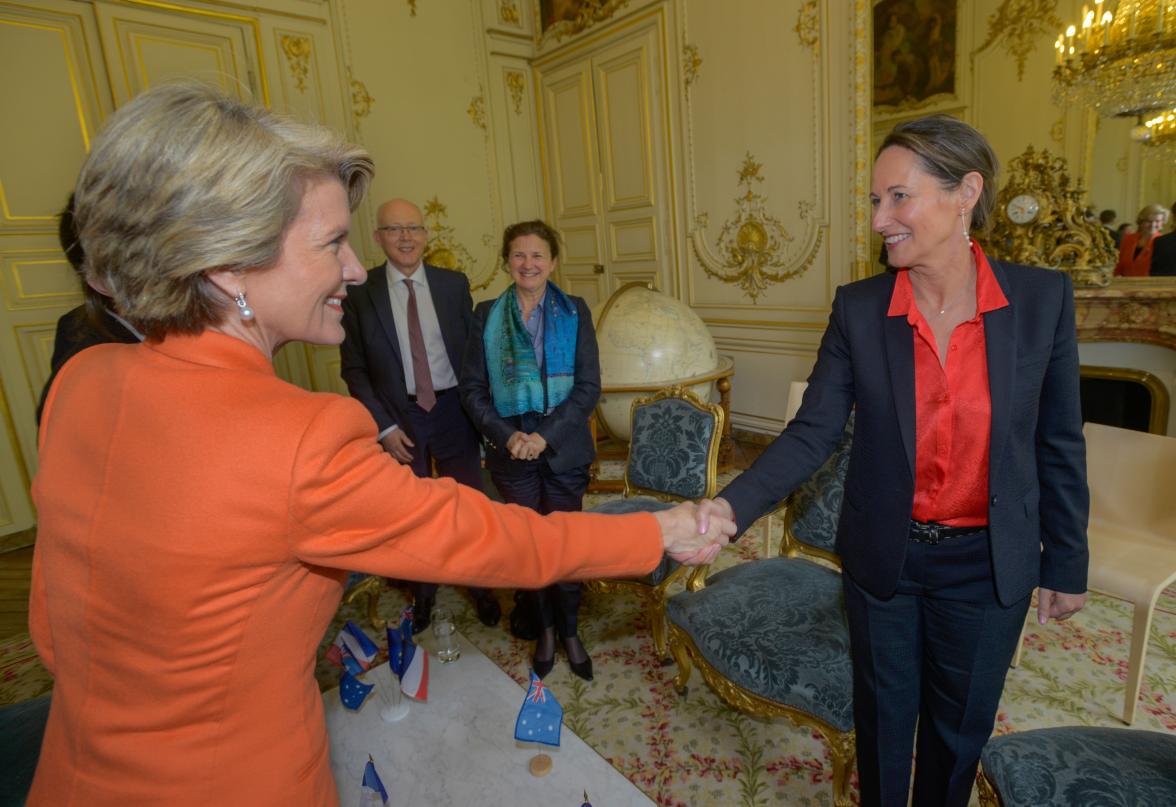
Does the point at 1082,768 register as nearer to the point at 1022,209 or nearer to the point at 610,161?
the point at 1022,209

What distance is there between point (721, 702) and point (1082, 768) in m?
1.32

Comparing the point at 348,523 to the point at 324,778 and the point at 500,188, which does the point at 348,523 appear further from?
the point at 500,188

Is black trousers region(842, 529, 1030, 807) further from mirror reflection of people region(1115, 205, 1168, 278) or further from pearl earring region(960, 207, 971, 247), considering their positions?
mirror reflection of people region(1115, 205, 1168, 278)

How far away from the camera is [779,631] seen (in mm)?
1944

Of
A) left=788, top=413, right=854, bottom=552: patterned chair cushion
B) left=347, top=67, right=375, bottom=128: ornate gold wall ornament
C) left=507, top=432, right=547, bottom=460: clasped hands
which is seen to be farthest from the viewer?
left=347, top=67, right=375, bottom=128: ornate gold wall ornament

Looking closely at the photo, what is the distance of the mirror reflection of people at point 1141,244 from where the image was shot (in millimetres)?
3508

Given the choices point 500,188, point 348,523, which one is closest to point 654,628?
point 348,523

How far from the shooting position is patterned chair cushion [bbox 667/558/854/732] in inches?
70.3

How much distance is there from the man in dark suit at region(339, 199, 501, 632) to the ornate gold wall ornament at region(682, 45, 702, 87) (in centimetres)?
357

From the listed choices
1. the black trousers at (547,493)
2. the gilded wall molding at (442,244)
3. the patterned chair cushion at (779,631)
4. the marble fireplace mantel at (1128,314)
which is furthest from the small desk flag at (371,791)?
the gilded wall molding at (442,244)

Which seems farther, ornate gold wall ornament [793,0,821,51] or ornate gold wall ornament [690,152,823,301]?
ornate gold wall ornament [690,152,823,301]

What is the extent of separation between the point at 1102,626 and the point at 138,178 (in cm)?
373

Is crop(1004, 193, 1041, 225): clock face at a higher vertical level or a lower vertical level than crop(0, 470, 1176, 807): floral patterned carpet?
higher

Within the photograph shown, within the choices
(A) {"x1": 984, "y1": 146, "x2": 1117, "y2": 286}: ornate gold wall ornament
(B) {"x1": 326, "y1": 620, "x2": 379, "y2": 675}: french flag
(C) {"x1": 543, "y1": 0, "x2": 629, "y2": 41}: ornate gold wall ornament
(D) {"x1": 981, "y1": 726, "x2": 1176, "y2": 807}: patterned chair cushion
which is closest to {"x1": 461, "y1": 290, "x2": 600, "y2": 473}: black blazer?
(B) {"x1": 326, "y1": 620, "x2": 379, "y2": 675}: french flag
